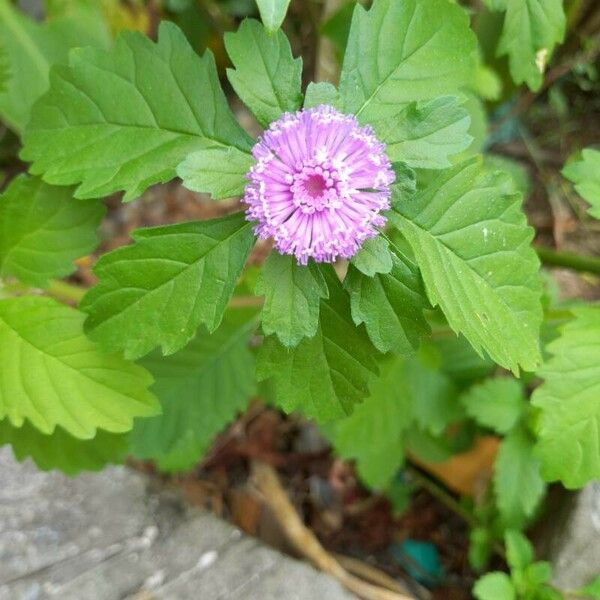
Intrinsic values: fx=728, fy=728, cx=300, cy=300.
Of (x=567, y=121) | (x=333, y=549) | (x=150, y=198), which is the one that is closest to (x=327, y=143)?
(x=333, y=549)

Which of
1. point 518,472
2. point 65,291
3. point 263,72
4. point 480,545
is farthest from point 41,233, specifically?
point 480,545

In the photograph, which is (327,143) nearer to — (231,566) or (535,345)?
(535,345)

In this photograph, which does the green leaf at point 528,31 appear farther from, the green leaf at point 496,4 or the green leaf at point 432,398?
the green leaf at point 432,398

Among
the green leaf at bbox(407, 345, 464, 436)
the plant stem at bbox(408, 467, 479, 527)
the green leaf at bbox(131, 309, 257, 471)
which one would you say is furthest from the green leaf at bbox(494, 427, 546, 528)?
the green leaf at bbox(131, 309, 257, 471)

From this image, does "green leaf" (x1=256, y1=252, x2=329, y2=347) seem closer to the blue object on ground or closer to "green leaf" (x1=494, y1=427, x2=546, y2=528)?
"green leaf" (x1=494, y1=427, x2=546, y2=528)

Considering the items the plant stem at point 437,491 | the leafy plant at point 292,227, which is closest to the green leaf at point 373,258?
the leafy plant at point 292,227
